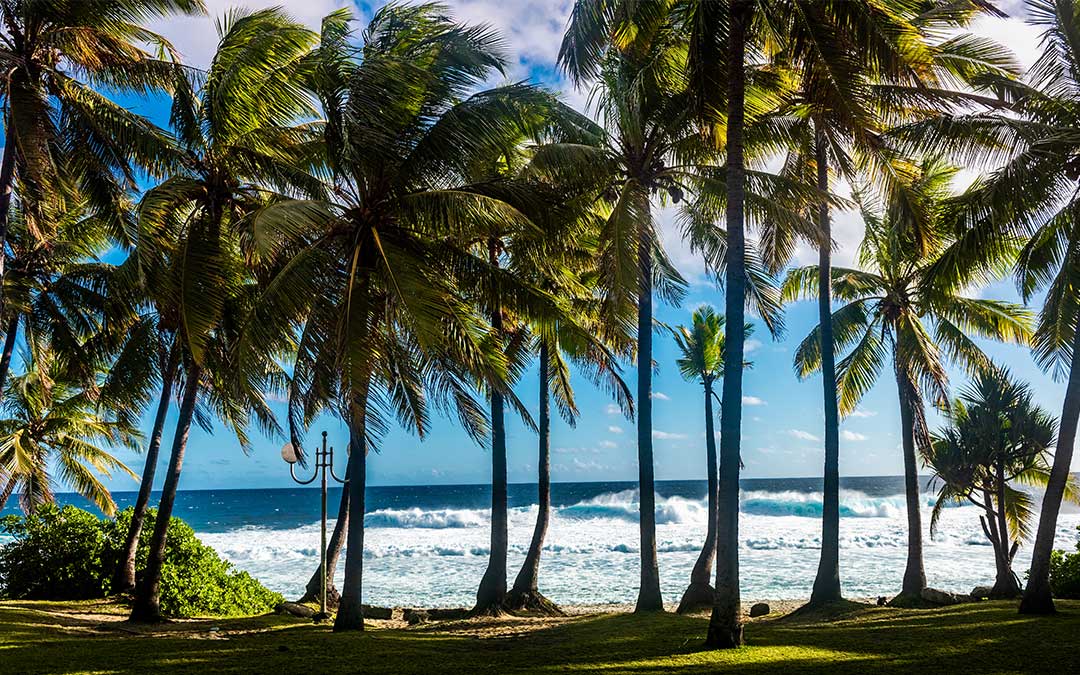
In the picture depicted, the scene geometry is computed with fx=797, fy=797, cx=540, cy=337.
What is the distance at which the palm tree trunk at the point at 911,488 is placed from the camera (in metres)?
14.7

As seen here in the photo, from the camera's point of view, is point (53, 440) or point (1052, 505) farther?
point (53, 440)

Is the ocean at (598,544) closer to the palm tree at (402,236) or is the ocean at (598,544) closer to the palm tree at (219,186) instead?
the palm tree at (219,186)

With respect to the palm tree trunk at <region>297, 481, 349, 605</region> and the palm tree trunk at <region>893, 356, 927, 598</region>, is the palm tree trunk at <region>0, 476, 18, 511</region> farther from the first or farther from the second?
the palm tree trunk at <region>893, 356, 927, 598</region>

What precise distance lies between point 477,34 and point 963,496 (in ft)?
39.8

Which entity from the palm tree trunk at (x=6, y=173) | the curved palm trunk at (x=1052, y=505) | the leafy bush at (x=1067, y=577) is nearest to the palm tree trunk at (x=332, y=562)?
the palm tree trunk at (x=6, y=173)

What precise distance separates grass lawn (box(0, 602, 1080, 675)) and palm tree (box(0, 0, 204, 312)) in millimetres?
5465

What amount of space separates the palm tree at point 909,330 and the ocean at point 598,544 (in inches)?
166

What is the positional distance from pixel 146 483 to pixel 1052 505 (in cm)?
1470

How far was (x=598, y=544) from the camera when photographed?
1687 inches

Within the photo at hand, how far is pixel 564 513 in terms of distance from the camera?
58.5 m

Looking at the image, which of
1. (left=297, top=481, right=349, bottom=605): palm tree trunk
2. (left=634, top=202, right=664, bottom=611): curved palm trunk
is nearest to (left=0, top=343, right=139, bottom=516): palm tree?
(left=297, top=481, right=349, bottom=605): palm tree trunk

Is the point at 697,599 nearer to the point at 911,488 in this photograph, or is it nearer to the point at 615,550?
the point at 911,488

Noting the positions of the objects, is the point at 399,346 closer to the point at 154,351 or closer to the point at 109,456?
the point at 154,351

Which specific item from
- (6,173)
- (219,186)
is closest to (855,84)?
(219,186)
